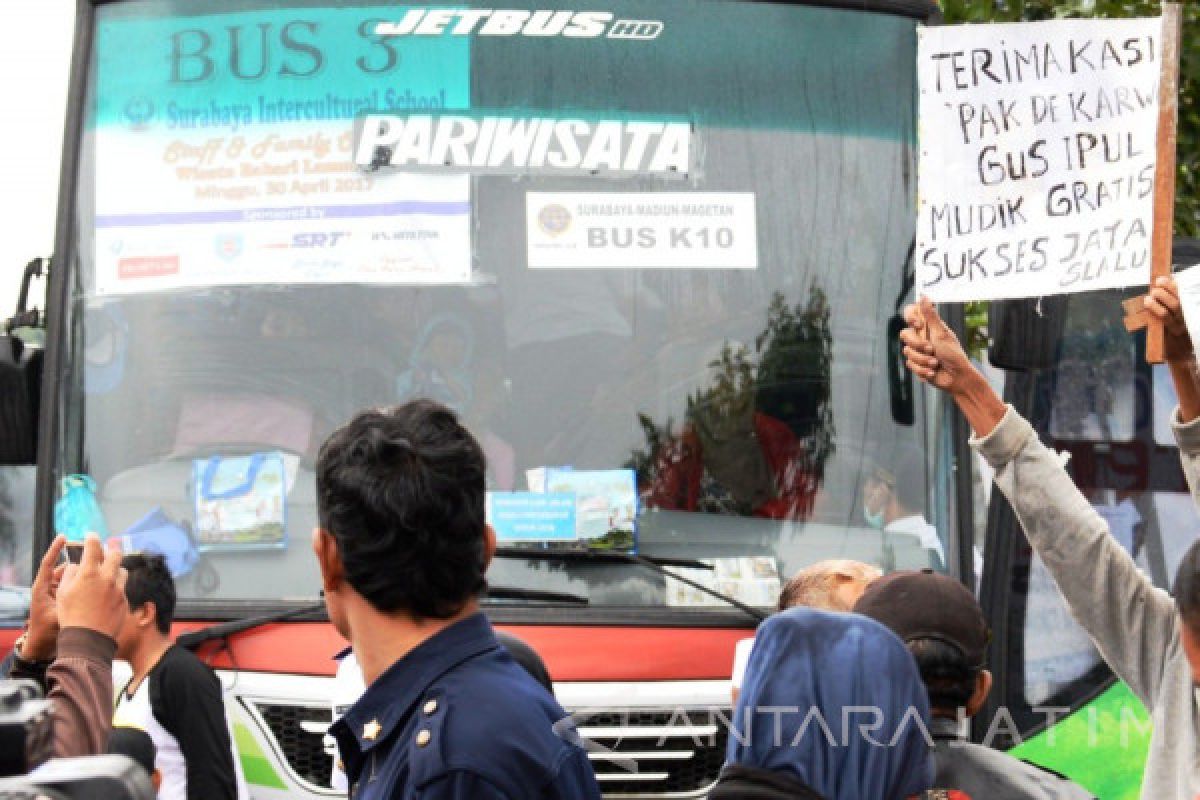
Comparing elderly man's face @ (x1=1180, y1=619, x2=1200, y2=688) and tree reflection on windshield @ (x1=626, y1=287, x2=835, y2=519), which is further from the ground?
tree reflection on windshield @ (x1=626, y1=287, x2=835, y2=519)

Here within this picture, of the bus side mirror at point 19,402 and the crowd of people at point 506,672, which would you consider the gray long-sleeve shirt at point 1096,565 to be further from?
the bus side mirror at point 19,402

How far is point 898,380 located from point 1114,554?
2.28m

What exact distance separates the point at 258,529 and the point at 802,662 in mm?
3248

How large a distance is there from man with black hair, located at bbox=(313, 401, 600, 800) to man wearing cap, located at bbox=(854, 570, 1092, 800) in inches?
31.4

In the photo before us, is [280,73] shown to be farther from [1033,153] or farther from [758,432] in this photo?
[1033,153]

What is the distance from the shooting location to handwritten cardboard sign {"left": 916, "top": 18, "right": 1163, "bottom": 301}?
5.21 meters

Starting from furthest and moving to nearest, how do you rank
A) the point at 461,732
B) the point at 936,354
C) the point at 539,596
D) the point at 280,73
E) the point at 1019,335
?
the point at 280,73 < the point at 1019,335 < the point at 539,596 < the point at 936,354 < the point at 461,732

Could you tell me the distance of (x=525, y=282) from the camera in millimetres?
6246

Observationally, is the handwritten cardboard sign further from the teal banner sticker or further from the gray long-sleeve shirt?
the teal banner sticker

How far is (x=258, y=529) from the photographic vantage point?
6.16 meters

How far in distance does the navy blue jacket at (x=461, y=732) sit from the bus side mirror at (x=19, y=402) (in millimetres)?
3762

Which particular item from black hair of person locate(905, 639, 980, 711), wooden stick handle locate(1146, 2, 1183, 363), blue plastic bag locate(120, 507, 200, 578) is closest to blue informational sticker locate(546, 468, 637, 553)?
blue plastic bag locate(120, 507, 200, 578)

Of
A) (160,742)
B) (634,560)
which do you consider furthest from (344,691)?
(634,560)

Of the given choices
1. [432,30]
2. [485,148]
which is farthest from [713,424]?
[432,30]
